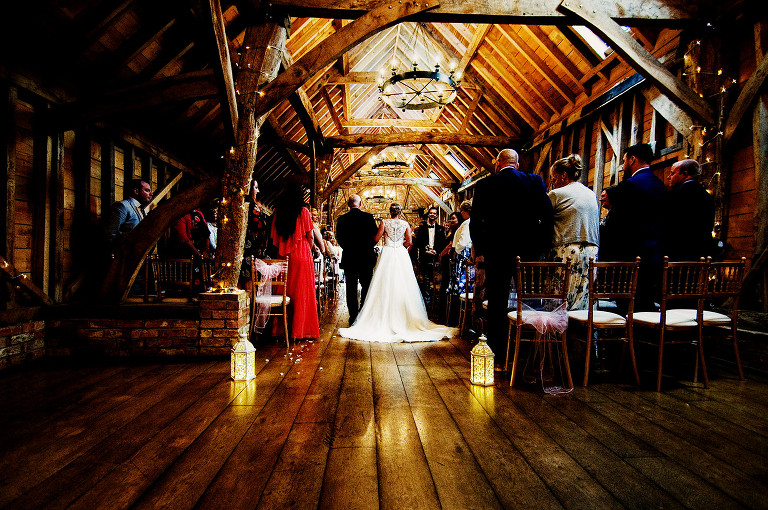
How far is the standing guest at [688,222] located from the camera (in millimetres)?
3256

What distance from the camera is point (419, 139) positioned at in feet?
29.7

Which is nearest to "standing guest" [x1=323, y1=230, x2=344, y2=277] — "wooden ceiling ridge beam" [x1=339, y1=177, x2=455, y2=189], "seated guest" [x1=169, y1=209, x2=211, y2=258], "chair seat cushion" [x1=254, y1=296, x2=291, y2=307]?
"seated guest" [x1=169, y1=209, x2=211, y2=258]

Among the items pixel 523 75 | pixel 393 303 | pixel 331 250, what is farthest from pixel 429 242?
pixel 523 75

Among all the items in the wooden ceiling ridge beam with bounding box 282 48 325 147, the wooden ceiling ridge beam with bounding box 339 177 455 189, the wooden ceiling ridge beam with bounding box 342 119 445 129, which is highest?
the wooden ceiling ridge beam with bounding box 342 119 445 129

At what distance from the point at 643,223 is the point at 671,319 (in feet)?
2.55

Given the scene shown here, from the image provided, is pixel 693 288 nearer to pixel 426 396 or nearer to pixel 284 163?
pixel 426 396

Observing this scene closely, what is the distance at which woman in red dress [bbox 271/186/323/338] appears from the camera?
4.24 m

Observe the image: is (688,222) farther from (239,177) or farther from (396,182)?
(396,182)

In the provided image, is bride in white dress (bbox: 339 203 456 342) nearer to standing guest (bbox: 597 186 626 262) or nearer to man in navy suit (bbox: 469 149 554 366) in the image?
man in navy suit (bbox: 469 149 554 366)

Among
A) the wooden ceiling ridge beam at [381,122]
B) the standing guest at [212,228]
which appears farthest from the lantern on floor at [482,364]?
the wooden ceiling ridge beam at [381,122]

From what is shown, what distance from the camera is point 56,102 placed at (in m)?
4.05

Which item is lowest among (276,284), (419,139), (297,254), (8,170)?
(276,284)

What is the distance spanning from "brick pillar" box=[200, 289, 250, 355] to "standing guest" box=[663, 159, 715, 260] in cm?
377

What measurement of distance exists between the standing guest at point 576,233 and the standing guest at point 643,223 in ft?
1.03
